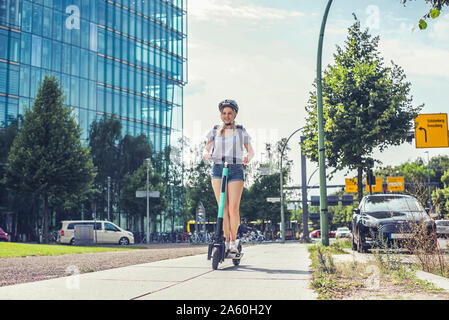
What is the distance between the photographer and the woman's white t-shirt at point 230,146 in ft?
19.8

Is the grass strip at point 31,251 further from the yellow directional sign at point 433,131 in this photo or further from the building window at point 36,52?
the building window at point 36,52

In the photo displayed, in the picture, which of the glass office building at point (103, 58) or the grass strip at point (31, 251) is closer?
the grass strip at point (31, 251)

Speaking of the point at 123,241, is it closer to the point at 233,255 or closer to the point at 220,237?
the point at 233,255

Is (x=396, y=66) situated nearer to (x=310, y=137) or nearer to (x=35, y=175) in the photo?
(x=310, y=137)

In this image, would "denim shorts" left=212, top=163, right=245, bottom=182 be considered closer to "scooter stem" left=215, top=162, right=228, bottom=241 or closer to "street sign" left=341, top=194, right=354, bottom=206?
"scooter stem" left=215, top=162, right=228, bottom=241

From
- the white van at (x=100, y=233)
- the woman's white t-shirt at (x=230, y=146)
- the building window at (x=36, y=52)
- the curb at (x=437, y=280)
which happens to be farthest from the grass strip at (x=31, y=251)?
the building window at (x=36, y=52)

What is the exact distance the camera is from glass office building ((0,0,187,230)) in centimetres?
4050

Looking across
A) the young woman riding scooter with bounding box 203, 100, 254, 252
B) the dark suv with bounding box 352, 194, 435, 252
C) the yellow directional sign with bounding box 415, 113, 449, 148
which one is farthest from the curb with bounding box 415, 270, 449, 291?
the yellow directional sign with bounding box 415, 113, 449, 148

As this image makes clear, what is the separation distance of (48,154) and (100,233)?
7472 millimetres

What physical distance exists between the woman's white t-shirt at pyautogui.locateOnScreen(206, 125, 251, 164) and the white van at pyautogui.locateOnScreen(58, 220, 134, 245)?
27056mm

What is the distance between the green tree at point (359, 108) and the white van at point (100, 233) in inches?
759

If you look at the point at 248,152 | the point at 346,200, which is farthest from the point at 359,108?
the point at 346,200

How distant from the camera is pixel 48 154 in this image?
27.2m

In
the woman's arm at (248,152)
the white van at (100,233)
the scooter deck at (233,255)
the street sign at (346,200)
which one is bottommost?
the white van at (100,233)
